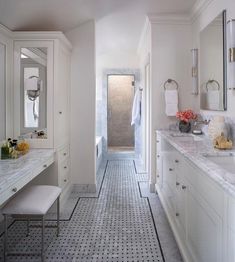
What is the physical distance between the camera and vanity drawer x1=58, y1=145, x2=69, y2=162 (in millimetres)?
3361

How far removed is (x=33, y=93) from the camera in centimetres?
319

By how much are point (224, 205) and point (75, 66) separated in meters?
3.11

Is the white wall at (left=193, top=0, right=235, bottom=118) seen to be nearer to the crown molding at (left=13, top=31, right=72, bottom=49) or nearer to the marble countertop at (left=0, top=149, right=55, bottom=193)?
the crown molding at (left=13, top=31, right=72, bottom=49)

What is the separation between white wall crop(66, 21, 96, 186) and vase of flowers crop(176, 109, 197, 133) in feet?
3.89

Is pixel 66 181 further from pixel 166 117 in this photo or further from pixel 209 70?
pixel 209 70

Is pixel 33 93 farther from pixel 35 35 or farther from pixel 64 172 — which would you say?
pixel 64 172

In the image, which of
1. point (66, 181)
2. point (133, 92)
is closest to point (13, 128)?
point (66, 181)

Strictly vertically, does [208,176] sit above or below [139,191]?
above

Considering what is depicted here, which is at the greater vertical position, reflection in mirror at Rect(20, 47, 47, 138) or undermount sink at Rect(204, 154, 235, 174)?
reflection in mirror at Rect(20, 47, 47, 138)

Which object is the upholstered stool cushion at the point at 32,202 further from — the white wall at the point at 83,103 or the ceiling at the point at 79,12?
the ceiling at the point at 79,12

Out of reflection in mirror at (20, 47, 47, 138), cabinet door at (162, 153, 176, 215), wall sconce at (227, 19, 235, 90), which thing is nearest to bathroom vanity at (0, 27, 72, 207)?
reflection in mirror at (20, 47, 47, 138)

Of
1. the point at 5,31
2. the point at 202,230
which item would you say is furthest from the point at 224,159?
the point at 5,31

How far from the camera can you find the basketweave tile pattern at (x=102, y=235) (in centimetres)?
230

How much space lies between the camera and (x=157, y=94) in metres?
3.94
